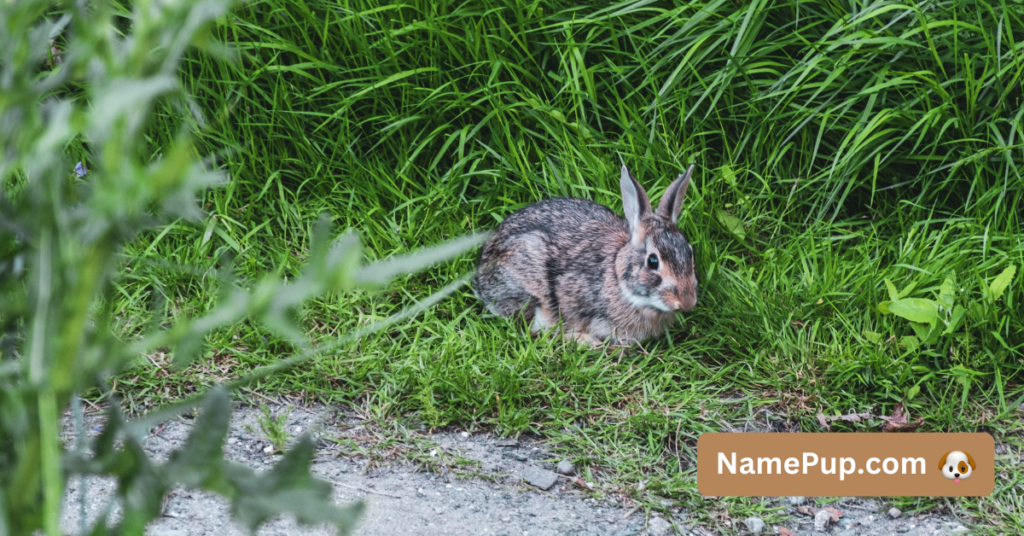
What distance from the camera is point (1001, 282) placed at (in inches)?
148

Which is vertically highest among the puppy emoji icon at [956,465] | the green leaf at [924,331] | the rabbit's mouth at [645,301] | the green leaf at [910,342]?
the rabbit's mouth at [645,301]

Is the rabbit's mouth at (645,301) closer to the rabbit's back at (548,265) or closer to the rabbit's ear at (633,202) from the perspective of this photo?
the rabbit's back at (548,265)

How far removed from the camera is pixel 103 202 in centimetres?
70

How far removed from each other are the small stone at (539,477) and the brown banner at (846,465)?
1.69 feet

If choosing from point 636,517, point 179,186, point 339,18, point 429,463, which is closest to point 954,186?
point 636,517

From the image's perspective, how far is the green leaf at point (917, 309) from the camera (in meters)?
3.78

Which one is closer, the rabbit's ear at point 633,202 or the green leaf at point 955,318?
the green leaf at point 955,318

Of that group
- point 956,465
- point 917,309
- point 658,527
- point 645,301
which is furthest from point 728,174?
point 658,527

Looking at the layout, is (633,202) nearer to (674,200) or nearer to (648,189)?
(674,200)

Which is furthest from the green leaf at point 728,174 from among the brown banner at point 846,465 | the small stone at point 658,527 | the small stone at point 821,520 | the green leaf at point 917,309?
the small stone at point 658,527

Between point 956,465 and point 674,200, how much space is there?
149cm

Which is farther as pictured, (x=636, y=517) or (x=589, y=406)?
(x=589, y=406)

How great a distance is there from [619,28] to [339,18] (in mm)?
1325

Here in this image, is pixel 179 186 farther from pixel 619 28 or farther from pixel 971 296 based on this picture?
pixel 619 28
